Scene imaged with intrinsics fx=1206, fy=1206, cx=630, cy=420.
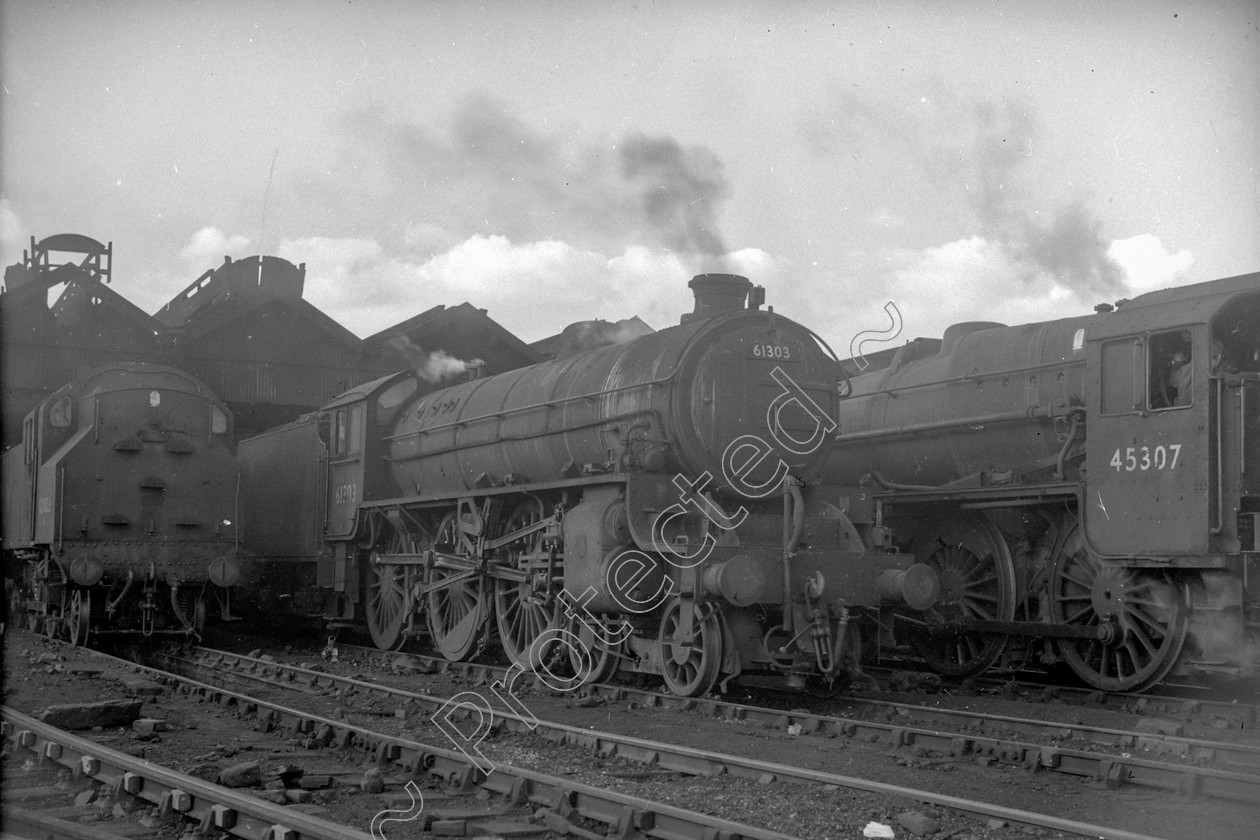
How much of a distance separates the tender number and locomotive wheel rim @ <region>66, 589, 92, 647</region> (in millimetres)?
9532

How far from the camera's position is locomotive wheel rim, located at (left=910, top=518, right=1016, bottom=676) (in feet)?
42.7

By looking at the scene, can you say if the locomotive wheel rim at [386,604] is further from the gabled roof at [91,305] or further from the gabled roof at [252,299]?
the gabled roof at [252,299]

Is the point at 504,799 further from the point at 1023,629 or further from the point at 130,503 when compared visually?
the point at 130,503

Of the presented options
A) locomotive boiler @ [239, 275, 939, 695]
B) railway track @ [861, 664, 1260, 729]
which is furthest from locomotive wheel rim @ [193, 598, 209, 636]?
railway track @ [861, 664, 1260, 729]

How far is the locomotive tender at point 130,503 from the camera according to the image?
1520 centimetres

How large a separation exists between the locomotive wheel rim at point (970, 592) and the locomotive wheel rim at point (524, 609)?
4272 mm

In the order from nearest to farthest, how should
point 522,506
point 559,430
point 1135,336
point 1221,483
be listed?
point 1221,483, point 1135,336, point 559,430, point 522,506

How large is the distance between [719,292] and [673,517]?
2.35 meters

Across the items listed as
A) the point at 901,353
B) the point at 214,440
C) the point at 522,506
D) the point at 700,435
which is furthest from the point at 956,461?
the point at 214,440

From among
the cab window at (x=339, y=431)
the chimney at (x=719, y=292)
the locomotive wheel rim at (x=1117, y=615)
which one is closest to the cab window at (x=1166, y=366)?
the locomotive wheel rim at (x=1117, y=615)

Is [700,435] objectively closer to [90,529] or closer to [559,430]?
[559,430]

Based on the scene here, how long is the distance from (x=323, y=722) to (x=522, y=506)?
4.52 metres

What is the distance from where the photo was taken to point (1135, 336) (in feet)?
35.4

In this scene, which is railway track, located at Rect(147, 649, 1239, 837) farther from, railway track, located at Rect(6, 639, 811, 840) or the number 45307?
the number 45307
